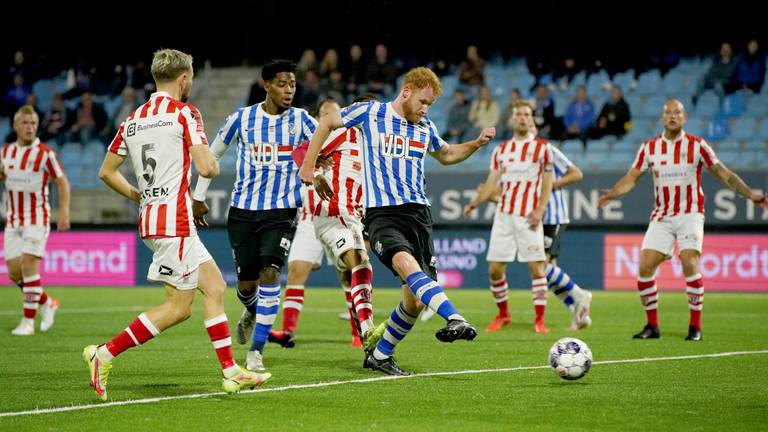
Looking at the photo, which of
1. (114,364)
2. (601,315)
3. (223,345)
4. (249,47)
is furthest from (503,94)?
(223,345)

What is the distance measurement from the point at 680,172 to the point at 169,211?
20.7 ft

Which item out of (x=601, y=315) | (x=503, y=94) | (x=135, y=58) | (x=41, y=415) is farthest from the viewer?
(x=135, y=58)

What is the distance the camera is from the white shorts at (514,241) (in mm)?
12531

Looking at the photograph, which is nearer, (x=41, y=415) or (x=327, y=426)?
(x=327, y=426)

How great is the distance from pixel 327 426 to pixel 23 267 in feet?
24.9

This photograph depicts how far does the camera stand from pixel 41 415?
607 cm

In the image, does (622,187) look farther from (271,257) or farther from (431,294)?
(431,294)

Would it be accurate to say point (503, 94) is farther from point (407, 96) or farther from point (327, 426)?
point (327, 426)

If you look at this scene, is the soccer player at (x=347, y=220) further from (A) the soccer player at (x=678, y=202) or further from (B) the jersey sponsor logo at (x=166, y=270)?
(A) the soccer player at (x=678, y=202)

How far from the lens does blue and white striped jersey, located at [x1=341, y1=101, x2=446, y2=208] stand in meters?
7.72

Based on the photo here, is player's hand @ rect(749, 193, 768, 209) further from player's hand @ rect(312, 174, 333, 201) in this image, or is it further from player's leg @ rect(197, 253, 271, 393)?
player's leg @ rect(197, 253, 271, 393)

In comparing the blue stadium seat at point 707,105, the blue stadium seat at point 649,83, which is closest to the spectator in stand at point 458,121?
the blue stadium seat at point 649,83

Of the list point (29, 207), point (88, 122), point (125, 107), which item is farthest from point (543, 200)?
point (88, 122)

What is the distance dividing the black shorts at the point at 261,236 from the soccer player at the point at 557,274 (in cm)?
417
